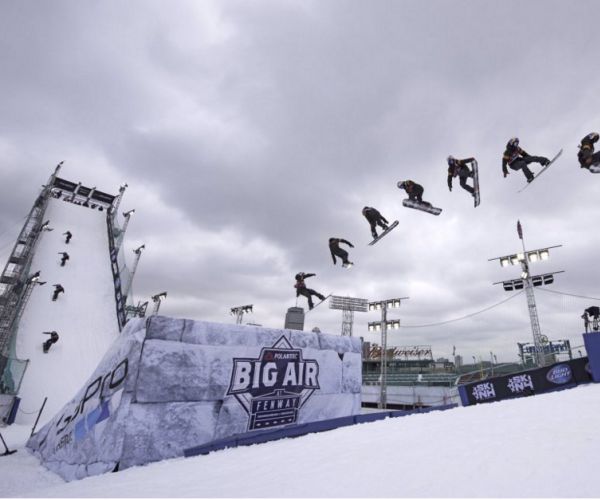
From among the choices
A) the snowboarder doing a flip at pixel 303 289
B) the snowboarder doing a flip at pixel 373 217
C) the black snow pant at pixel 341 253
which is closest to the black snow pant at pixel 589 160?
the snowboarder doing a flip at pixel 373 217

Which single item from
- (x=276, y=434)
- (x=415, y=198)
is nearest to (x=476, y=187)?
(x=415, y=198)

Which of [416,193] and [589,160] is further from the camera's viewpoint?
→ [416,193]

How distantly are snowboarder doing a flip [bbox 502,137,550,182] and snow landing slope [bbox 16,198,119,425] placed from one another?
76.9 ft

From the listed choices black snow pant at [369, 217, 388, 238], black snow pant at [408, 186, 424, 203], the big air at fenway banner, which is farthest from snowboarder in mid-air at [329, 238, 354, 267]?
the big air at fenway banner

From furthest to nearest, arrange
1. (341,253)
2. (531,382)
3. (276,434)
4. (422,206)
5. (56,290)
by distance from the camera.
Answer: (56,290) < (422,206) < (341,253) < (531,382) < (276,434)

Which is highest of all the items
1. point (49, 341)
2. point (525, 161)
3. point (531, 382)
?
point (525, 161)

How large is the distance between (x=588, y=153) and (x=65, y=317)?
28.1 meters

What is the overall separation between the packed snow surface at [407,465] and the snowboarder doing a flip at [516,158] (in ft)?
25.5

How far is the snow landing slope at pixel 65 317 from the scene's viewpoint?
57.1ft

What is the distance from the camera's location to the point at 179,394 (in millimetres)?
7078

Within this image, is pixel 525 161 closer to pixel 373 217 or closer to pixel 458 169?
pixel 458 169

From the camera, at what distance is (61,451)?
300 inches

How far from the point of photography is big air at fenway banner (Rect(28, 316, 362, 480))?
648 centimetres

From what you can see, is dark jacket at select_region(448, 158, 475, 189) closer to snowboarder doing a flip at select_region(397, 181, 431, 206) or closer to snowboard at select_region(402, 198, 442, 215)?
snowboarder doing a flip at select_region(397, 181, 431, 206)
